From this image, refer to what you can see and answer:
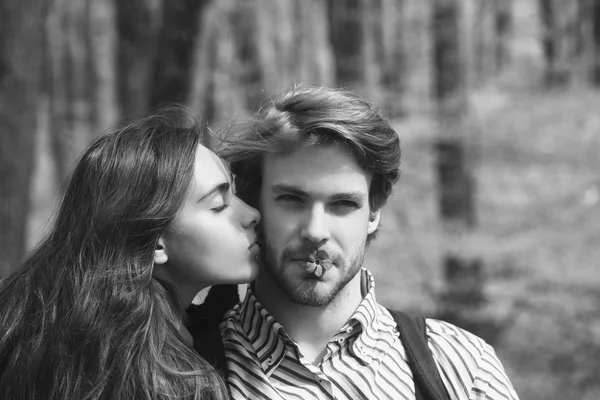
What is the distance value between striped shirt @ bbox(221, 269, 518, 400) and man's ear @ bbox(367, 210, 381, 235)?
25cm

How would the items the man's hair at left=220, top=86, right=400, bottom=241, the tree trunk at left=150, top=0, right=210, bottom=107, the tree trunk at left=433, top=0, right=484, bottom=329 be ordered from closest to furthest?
the man's hair at left=220, top=86, right=400, bottom=241, the tree trunk at left=150, top=0, right=210, bottom=107, the tree trunk at left=433, top=0, right=484, bottom=329

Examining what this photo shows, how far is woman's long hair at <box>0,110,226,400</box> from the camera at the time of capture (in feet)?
8.00

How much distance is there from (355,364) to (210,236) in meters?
0.54

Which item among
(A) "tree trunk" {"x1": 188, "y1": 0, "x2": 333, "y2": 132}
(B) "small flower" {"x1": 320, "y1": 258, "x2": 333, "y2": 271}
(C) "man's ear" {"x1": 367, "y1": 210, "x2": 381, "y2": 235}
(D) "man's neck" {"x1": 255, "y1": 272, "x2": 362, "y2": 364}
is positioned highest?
(A) "tree trunk" {"x1": 188, "y1": 0, "x2": 333, "y2": 132}

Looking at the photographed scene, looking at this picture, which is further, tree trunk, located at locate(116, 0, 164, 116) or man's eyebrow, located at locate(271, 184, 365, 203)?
tree trunk, located at locate(116, 0, 164, 116)

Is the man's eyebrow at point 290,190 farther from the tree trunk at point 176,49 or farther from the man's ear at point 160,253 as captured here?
the tree trunk at point 176,49

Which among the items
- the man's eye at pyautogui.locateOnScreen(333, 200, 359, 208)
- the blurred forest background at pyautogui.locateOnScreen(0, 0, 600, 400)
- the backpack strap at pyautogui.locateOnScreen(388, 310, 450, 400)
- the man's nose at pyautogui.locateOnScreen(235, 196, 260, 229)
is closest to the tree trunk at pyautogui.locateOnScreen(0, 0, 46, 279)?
the blurred forest background at pyautogui.locateOnScreen(0, 0, 600, 400)

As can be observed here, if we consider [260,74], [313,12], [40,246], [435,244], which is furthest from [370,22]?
[40,246]

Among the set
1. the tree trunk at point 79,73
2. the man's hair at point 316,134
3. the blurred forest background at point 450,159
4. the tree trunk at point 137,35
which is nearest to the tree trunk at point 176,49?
the blurred forest background at point 450,159

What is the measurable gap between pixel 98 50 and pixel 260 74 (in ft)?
15.4

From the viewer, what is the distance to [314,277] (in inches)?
99.1

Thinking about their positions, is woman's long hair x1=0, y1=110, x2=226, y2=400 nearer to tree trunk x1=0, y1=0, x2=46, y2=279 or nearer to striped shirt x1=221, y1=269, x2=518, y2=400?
striped shirt x1=221, y1=269, x2=518, y2=400

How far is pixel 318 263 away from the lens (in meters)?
2.51

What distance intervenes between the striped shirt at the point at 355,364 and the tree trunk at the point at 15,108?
2.48 m
